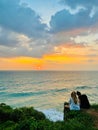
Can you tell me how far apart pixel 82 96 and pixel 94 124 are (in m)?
4.29

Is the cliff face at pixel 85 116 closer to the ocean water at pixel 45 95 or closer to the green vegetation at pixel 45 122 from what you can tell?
the green vegetation at pixel 45 122

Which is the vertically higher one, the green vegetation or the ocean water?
the green vegetation

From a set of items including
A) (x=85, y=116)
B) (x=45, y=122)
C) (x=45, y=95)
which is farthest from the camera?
(x=45, y=95)

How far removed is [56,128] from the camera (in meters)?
11.4

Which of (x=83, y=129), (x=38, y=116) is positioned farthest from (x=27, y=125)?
(x=38, y=116)

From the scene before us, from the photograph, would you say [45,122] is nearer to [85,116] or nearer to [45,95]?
[85,116]

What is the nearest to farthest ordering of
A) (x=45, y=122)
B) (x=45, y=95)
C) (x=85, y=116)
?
1. (x=45, y=122)
2. (x=85, y=116)
3. (x=45, y=95)

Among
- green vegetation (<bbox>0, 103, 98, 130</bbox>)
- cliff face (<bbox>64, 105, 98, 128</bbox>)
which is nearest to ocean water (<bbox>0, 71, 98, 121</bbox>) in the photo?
green vegetation (<bbox>0, 103, 98, 130</bbox>)

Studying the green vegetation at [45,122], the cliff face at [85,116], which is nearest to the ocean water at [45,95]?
the green vegetation at [45,122]

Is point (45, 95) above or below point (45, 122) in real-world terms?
below

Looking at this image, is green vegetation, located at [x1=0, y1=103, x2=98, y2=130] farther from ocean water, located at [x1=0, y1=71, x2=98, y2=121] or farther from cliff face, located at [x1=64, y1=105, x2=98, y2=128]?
ocean water, located at [x1=0, y1=71, x2=98, y2=121]

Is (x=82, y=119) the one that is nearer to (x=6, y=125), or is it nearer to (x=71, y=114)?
(x=71, y=114)

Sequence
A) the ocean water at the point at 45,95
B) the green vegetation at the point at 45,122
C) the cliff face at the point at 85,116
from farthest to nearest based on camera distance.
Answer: the ocean water at the point at 45,95 → the cliff face at the point at 85,116 → the green vegetation at the point at 45,122

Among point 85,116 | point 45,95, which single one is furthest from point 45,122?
point 45,95
